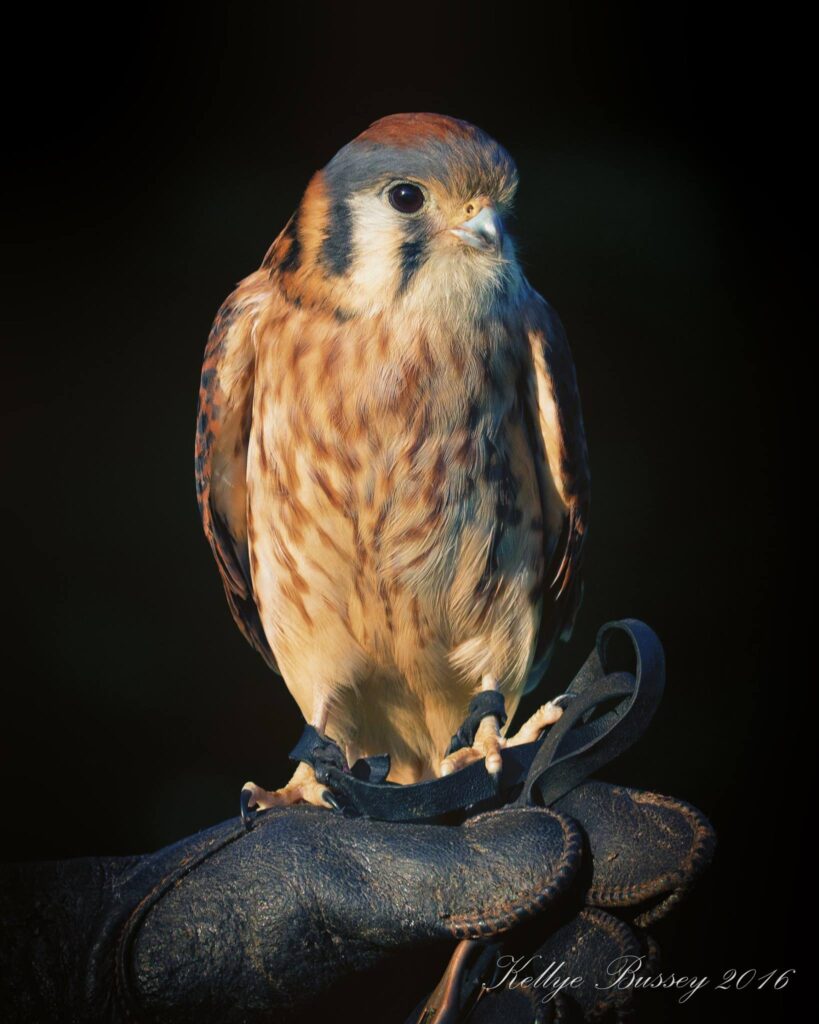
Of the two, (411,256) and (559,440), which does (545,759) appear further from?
(411,256)

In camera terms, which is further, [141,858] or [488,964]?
[141,858]

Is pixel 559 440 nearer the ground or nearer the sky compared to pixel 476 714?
nearer the sky

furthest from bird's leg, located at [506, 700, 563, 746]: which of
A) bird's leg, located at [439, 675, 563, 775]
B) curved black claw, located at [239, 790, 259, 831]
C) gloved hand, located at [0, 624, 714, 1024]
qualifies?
curved black claw, located at [239, 790, 259, 831]

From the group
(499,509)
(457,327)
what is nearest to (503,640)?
(499,509)

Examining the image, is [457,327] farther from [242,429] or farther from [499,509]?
[242,429]

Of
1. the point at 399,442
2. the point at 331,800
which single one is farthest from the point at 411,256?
the point at 331,800

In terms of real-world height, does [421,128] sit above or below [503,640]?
above

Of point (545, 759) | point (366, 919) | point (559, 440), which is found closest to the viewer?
point (366, 919)
